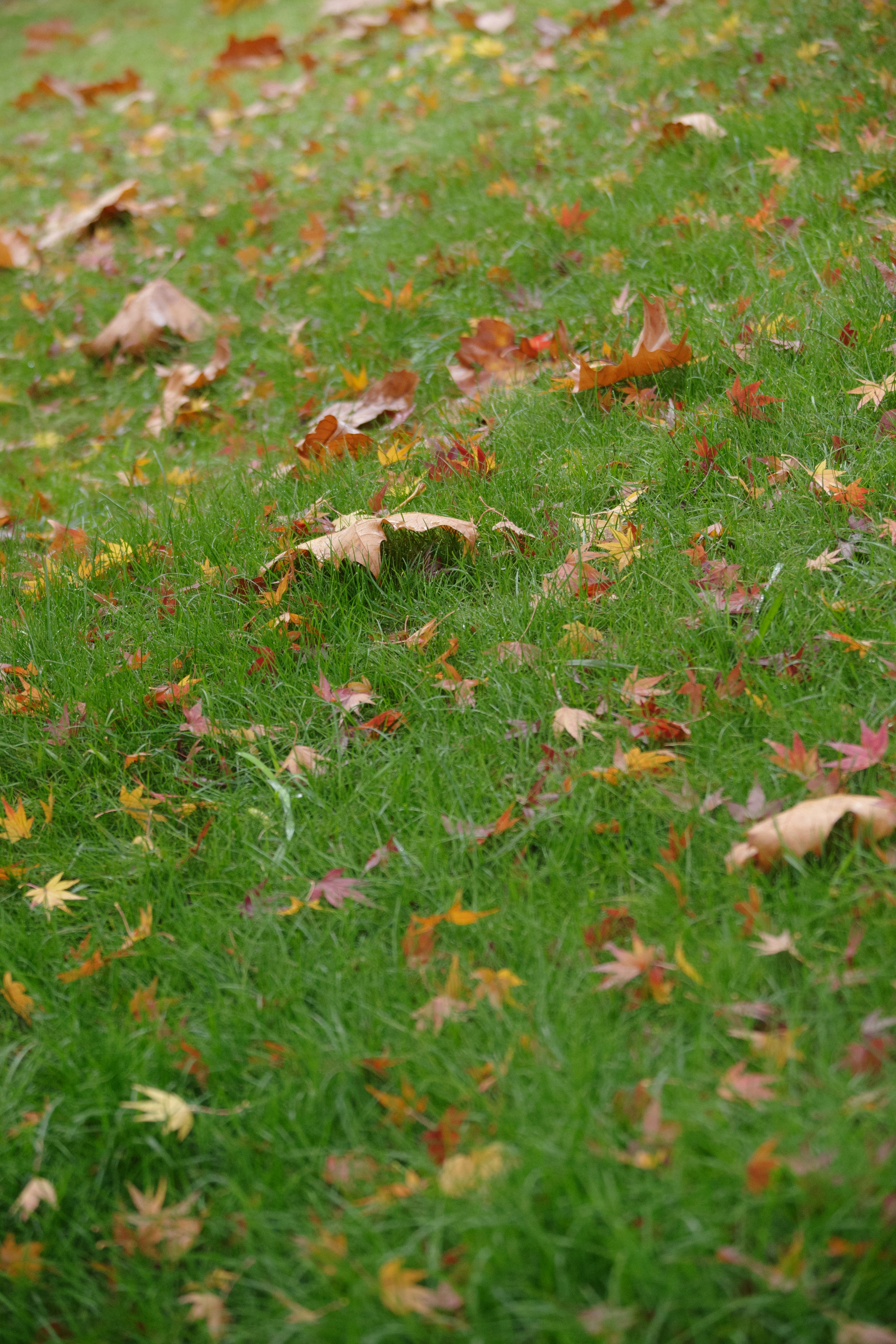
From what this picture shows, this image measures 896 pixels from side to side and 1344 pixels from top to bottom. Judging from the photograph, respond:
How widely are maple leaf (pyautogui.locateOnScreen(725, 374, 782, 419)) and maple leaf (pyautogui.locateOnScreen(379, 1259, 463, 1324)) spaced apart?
2.26m

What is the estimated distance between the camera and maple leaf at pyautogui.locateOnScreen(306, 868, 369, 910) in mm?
1970

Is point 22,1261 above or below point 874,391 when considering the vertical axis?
below

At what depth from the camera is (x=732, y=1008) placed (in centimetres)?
163

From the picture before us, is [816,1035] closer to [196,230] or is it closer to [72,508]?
[72,508]

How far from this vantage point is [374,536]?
2598 mm

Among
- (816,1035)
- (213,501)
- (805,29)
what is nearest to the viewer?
(816,1035)

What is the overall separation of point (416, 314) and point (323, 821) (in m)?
2.47

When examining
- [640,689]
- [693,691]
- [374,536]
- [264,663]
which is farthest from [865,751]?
[264,663]

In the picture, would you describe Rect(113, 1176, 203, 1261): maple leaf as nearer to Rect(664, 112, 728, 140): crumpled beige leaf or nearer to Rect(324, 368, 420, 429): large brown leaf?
Rect(324, 368, 420, 429): large brown leaf

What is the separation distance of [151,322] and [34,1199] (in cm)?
378

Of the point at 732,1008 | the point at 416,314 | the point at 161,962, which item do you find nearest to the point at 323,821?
the point at 161,962

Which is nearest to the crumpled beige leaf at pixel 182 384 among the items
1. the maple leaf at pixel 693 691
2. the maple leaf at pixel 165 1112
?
the maple leaf at pixel 693 691

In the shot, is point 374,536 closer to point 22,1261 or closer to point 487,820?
point 487,820

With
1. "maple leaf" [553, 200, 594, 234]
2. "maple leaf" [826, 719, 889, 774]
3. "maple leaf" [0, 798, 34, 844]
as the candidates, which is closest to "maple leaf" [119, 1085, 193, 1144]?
"maple leaf" [0, 798, 34, 844]
